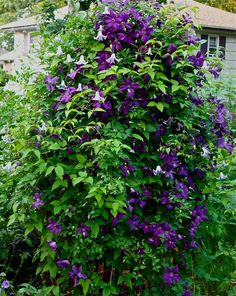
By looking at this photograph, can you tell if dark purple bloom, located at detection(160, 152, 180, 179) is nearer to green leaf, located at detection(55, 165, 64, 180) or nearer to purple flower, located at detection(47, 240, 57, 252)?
green leaf, located at detection(55, 165, 64, 180)

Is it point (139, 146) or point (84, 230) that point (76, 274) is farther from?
point (139, 146)

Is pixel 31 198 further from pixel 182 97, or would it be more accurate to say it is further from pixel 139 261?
pixel 182 97

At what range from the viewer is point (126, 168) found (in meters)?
2.71

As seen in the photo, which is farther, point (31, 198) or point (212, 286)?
point (212, 286)

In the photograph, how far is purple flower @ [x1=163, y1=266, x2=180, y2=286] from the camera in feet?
9.37

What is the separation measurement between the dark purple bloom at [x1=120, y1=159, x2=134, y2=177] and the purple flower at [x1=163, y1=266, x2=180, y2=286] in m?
0.61

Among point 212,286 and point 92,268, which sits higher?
point 92,268

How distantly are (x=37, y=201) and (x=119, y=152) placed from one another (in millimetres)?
534

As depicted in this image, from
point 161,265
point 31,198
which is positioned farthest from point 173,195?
point 31,198

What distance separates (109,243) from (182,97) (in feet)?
2.99

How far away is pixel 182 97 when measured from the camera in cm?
292

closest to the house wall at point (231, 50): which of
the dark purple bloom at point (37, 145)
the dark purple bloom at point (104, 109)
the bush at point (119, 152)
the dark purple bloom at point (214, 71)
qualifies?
the dark purple bloom at point (214, 71)

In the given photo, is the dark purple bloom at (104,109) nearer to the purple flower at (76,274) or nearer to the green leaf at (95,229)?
the green leaf at (95,229)

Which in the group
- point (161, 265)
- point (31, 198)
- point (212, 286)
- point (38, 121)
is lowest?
point (212, 286)
